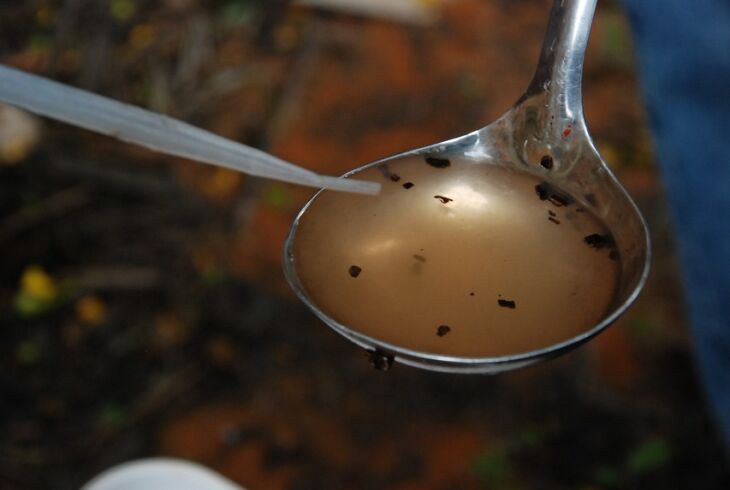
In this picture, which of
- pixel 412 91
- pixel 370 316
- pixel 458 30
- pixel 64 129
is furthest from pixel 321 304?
pixel 458 30

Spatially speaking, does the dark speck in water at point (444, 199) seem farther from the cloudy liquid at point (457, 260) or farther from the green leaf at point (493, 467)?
the green leaf at point (493, 467)

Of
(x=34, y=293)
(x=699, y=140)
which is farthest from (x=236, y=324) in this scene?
(x=699, y=140)

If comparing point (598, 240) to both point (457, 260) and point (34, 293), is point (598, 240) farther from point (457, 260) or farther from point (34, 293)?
point (34, 293)

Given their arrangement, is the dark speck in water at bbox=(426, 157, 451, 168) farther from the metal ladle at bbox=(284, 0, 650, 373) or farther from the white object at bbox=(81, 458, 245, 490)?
the white object at bbox=(81, 458, 245, 490)

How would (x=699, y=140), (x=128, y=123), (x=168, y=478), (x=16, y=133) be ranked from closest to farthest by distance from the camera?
(x=128, y=123), (x=168, y=478), (x=699, y=140), (x=16, y=133)

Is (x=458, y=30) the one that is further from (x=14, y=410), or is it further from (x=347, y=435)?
(x=14, y=410)

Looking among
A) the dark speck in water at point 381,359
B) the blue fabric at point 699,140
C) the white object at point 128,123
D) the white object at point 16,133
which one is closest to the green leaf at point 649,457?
the blue fabric at point 699,140
